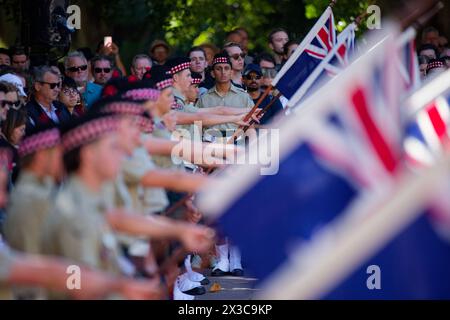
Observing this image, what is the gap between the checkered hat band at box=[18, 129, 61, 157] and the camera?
26.0ft

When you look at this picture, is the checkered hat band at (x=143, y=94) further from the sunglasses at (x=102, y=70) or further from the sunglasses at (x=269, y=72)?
the sunglasses at (x=269, y=72)

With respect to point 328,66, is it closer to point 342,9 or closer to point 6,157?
point 6,157

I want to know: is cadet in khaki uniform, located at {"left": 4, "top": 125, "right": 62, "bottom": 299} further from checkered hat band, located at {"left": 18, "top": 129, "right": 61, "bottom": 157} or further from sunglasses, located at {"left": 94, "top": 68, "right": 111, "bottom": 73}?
sunglasses, located at {"left": 94, "top": 68, "right": 111, "bottom": 73}

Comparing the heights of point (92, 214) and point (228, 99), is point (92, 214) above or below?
below

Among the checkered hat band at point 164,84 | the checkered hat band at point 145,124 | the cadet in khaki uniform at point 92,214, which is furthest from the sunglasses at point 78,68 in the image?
the cadet in khaki uniform at point 92,214

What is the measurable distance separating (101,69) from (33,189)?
8007 mm

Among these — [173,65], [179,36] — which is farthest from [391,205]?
[179,36]

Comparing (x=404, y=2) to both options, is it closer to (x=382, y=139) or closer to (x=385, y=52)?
(x=385, y=52)

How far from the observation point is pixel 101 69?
15773 mm

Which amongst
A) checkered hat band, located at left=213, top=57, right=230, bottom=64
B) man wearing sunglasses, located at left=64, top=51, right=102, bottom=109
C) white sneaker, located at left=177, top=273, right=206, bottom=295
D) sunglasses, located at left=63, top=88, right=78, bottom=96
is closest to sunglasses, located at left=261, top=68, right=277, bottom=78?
checkered hat band, located at left=213, top=57, right=230, bottom=64

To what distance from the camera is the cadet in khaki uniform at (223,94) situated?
15.2 metres

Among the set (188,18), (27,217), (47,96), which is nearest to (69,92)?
(47,96)

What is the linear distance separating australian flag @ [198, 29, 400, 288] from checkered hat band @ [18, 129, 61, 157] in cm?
126

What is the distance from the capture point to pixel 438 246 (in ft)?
22.3
